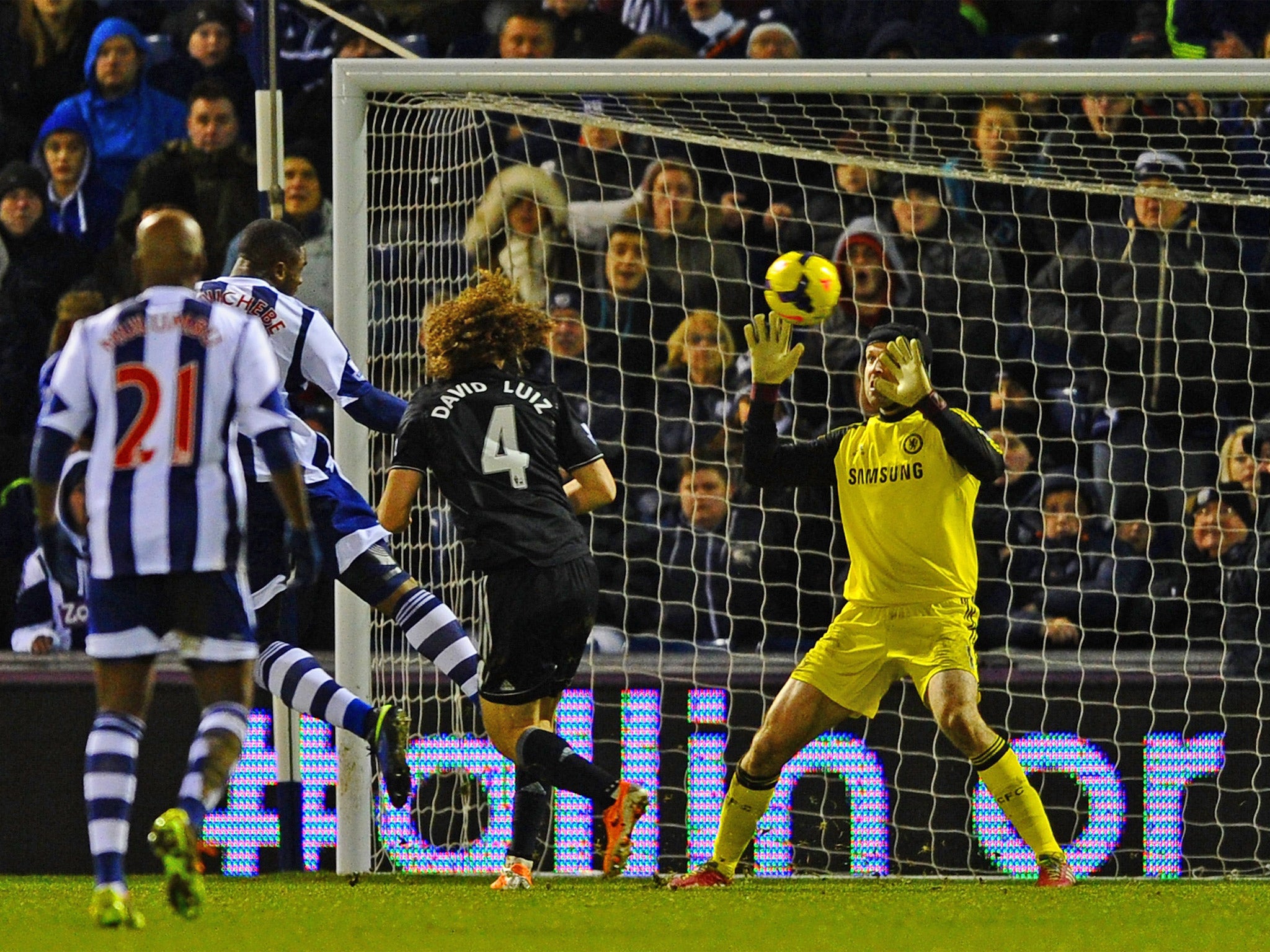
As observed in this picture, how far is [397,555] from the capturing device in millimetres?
7695

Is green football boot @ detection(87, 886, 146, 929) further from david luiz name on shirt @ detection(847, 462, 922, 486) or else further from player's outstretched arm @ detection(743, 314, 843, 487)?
david luiz name on shirt @ detection(847, 462, 922, 486)

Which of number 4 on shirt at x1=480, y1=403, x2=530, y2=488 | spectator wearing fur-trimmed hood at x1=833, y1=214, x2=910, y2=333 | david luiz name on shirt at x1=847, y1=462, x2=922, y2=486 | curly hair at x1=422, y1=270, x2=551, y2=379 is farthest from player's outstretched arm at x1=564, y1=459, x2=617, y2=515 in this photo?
spectator wearing fur-trimmed hood at x1=833, y1=214, x2=910, y2=333

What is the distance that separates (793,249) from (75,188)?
3.79 meters

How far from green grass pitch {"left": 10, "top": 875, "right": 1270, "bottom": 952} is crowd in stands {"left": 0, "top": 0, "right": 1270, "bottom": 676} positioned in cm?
189

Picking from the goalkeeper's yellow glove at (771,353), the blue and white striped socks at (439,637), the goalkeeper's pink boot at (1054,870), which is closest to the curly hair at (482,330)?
the goalkeeper's yellow glove at (771,353)

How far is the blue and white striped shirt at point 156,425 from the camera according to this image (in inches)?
175

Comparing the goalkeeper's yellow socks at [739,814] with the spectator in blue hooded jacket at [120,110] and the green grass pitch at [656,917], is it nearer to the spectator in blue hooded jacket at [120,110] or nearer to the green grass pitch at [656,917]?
the green grass pitch at [656,917]

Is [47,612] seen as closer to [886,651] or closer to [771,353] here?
[771,353]

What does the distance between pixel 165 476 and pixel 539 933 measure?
1.42 metres

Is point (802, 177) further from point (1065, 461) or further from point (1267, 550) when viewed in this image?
point (1267, 550)

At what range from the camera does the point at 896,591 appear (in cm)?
595

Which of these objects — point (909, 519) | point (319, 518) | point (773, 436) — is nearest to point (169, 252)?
point (319, 518)

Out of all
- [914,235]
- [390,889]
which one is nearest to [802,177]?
[914,235]

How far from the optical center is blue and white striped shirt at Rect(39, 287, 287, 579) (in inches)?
175
